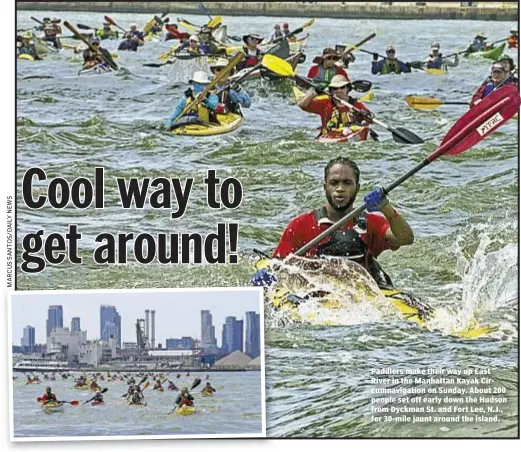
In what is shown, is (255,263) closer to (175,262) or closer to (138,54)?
(175,262)

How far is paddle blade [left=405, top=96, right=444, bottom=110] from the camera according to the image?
369cm

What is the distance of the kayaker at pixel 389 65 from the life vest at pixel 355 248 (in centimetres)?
56

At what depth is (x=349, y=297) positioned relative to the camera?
363cm

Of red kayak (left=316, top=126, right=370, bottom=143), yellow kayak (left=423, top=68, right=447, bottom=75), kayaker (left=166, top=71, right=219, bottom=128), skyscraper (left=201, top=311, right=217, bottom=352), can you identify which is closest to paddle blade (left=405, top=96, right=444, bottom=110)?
yellow kayak (left=423, top=68, right=447, bottom=75)

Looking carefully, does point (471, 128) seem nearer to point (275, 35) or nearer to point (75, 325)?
point (275, 35)

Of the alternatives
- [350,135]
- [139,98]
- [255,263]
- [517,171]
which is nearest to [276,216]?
[255,263]

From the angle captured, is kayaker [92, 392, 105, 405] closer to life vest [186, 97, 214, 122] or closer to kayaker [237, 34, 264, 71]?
life vest [186, 97, 214, 122]

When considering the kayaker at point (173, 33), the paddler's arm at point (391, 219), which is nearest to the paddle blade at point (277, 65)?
the kayaker at point (173, 33)

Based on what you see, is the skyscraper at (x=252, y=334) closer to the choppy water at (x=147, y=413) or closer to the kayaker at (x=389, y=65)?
the choppy water at (x=147, y=413)

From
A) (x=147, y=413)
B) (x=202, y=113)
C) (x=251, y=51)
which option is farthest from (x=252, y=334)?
(x=251, y=51)

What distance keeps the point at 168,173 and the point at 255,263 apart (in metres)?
0.48

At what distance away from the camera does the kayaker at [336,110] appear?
3680 mm

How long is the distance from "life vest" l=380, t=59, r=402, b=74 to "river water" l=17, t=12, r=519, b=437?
4 centimetres

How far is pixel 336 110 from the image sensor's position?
12.1 feet
